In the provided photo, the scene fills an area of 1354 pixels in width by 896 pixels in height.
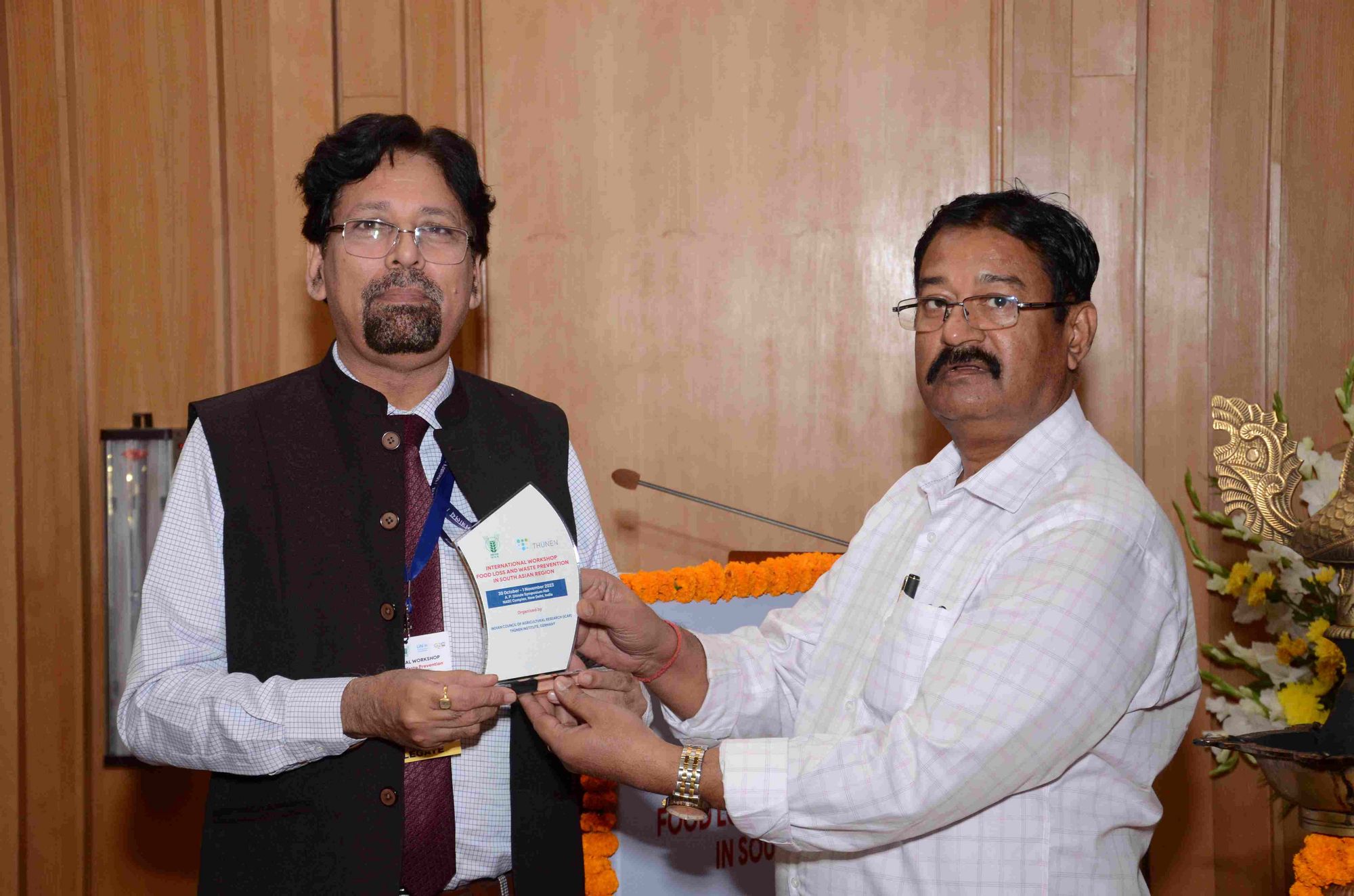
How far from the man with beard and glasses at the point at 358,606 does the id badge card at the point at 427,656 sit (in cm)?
2

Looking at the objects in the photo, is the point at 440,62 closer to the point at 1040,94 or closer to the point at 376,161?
the point at 376,161

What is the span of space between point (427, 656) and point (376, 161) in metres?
0.90

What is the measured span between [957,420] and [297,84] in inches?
109

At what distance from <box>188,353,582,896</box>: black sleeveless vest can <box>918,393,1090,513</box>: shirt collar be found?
853 millimetres

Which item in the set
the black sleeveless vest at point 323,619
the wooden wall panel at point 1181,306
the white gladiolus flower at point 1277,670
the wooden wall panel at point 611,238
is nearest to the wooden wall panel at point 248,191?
the wooden wall panel at point 611,238

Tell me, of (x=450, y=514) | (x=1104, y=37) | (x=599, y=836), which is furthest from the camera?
(x=1104, y=37)

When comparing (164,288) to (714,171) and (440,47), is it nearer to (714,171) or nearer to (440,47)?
(440,47)

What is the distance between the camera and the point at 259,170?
367cm

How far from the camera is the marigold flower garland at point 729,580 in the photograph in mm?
2529

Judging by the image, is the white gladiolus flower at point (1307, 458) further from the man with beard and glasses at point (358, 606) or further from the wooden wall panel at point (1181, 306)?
the man with beard and glasses at point (358, 606)

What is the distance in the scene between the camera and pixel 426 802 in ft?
5.94

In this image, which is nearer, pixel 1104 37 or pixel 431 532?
pixel 431 532

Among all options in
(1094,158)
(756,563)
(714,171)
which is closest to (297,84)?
(714,171)

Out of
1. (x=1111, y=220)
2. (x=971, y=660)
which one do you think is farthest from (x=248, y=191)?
(x=971, y=660)
